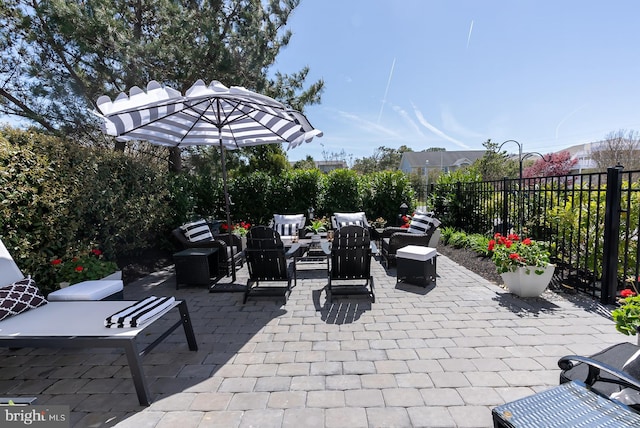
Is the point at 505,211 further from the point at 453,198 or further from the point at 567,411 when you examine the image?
the point at 567,411

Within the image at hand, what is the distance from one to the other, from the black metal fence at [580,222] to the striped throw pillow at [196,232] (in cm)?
570

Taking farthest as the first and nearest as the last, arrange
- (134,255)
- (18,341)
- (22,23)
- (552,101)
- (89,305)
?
1. (552,101)
2. (134,255)
3. (22,23)
4. (89,305)
5. (18,341)

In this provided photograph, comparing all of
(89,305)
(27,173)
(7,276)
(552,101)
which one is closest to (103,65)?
(27,173)

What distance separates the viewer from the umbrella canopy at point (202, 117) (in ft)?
10.2

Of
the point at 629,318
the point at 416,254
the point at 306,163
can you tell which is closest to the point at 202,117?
the point at 416,254

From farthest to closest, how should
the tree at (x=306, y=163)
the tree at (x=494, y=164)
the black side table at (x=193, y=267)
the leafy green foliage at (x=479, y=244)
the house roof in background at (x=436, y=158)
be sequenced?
the house roof in background at (x=436, y=158)
the tree at (x=306, y=163)
the tree at (x=494, y=164)
the leafy green foliage at (x=479, y=244)
the black side table at (x=193, y=267)

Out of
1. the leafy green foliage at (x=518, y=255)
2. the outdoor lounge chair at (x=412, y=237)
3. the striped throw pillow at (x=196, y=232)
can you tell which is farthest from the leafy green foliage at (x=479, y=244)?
the striped throw pillow at (x=196, y=232)

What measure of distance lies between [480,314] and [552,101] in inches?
526

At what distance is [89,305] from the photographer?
2723 millimetres

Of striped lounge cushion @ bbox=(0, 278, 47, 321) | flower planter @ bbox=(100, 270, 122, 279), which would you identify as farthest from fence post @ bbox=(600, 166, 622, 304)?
Answer: flower planter @ bbox=(100, 270, 122, 279)

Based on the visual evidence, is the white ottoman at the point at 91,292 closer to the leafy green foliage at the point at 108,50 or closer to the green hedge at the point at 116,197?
the green hedge at the point at 116,197

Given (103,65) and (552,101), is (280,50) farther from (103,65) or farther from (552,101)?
(552,101)

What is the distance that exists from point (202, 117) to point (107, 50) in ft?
9.91

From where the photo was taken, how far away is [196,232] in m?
5.40
